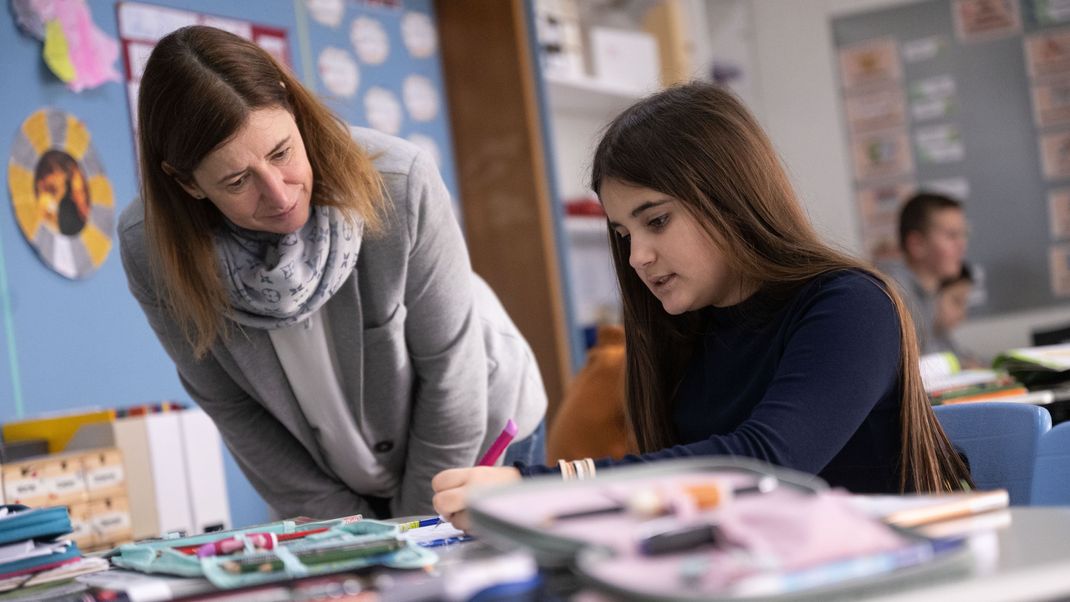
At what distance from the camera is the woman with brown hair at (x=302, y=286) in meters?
1.43

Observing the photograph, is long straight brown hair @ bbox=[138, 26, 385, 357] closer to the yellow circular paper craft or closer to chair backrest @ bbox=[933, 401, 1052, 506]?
chair backrest @ bbox=[933, 401, 1052, 506]

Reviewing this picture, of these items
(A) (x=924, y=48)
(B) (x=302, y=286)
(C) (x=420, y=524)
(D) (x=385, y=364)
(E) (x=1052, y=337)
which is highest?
(A) (x=924, y=48)

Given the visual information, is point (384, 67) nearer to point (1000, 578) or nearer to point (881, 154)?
point (881, 154)

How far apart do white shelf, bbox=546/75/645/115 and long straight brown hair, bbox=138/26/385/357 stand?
2.24 metres

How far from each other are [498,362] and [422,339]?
0.20 m

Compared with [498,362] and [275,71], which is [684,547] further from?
[498,362]

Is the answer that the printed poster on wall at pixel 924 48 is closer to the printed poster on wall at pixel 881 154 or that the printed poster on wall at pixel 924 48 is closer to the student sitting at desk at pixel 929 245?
the printed poster on wall at pixel 881 154

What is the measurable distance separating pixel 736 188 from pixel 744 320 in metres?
0.17

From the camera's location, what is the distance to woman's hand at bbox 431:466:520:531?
1.02 m

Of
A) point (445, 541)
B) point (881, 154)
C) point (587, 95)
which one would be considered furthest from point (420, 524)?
point (881, 154)

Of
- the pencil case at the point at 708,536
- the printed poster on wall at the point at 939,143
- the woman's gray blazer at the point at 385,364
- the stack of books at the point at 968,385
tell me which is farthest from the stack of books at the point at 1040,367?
the printed poster on wall at the point at 939,143

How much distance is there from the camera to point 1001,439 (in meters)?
1.33

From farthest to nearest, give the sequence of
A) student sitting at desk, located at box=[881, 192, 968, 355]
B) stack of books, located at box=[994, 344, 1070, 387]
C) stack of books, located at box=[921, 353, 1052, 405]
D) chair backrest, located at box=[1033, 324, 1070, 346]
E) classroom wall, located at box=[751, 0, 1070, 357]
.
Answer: classroom wall, located at box=[751, 0, 1070, 357], student sitting at desk, located at box=[881, 192, 968, 355], chair backrest, located at box=[1033, 324, 1070, 346], stack of books, located at box=[994, 344, 1070, 387], stack of books, located at box=[921, 353, 1052, 405]

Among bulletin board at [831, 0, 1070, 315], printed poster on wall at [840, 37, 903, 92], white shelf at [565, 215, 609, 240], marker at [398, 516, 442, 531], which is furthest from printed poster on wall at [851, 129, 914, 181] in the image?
marker at [398, 516, 442, 531]
